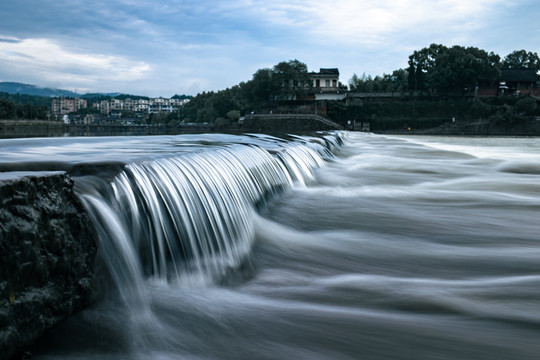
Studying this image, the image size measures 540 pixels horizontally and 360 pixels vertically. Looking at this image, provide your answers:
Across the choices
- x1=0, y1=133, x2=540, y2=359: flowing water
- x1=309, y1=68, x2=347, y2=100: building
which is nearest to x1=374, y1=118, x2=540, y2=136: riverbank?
x1=309, y1=68, x2=347, y2=100: building

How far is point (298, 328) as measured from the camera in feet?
8.00

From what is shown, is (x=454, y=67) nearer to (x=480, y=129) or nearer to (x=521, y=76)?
(x=480, y=129)

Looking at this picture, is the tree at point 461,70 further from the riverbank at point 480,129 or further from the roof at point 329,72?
the roof at point 329,72

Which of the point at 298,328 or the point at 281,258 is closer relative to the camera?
the point at 298,328

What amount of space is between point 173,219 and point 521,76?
268 feet

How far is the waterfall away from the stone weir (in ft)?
0.76

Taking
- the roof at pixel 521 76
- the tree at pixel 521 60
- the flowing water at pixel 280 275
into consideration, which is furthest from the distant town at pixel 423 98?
the flowing water at pixel 280 275

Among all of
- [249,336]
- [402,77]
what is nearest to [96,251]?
[249,336]

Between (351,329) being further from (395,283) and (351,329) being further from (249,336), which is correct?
(395,283)

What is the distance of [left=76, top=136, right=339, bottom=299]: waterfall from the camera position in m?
2.57

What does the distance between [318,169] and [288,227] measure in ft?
15.5

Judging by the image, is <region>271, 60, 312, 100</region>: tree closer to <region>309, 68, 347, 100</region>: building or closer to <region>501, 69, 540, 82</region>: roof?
<region>309, 68, 347, 100</region>: building

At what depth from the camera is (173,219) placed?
128 inches

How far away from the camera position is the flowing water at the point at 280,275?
2223 mm
